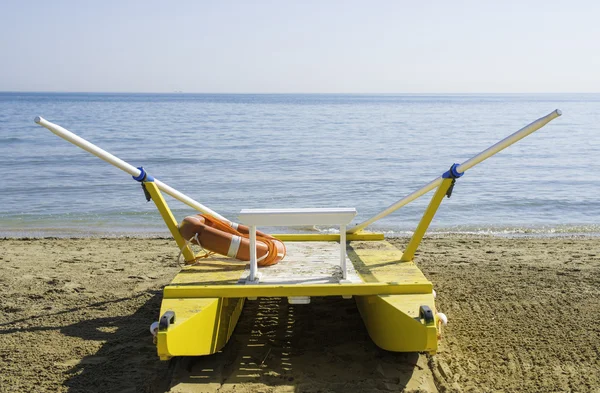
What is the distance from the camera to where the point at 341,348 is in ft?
18.6

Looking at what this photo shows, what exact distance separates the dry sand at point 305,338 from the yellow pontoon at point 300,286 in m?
0.28

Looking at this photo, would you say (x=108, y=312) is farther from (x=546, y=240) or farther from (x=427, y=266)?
(x=546, y=240)

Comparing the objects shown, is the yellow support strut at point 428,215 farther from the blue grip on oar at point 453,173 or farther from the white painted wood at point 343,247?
the white painted wood at point 343,247

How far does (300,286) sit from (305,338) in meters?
0.96

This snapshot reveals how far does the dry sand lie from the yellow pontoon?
0.28 metres

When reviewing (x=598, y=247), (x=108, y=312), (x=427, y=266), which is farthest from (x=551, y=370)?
(x=598, y=247)

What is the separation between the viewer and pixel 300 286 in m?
5.15

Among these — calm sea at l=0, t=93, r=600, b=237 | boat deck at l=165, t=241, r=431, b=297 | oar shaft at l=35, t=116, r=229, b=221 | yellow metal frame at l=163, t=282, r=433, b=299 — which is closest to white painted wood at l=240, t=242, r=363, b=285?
boat deck at l=165, t=241, r=431, b=297

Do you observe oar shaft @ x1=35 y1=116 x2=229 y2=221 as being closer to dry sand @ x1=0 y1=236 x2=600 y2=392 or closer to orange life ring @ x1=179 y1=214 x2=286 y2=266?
orange life ring @ x1=179 y1=214 x2=286 y2=266

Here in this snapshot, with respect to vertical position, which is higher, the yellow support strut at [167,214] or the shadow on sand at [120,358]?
the yellow support strut at [167,214]

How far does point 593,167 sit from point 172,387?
64.9ft

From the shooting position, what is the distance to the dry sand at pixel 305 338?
5027 mm

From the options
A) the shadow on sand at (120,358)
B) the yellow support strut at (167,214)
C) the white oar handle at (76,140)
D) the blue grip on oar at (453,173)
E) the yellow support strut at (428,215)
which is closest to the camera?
the shadow on sand at (120,358)

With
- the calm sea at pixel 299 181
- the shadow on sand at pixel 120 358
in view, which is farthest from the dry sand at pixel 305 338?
the calm sea at pixel 299 181
